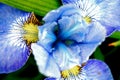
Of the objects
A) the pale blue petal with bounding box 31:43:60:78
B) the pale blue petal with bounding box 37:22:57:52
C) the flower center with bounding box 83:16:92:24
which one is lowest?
the pale blue petal with bounding box 31:43:60:78

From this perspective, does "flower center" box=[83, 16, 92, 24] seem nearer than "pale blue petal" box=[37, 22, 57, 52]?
No

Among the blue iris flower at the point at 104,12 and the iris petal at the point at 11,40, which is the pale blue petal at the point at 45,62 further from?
the blue iris flower at the point at 104,12

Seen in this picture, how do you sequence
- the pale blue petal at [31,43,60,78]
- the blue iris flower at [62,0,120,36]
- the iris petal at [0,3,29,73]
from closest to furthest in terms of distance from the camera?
the pale blue petal at [31,43,60,78] → the iris petal at [0,3,29,73] → the blue iris flower at [62,0,120,36]

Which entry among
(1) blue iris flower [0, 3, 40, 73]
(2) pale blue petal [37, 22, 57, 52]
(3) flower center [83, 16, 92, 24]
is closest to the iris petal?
(1) blue iris flower [0, 3, 40, 73]

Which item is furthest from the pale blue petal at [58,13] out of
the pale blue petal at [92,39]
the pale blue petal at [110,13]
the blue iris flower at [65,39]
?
the pale blue petal at [110,13]

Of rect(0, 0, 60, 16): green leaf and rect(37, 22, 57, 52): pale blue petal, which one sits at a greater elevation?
rect(0, 0, 60, 16): green leaf

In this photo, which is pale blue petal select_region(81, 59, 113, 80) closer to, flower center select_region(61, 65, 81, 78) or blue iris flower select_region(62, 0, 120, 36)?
flower center select_region(61, 65, 81, 78)
